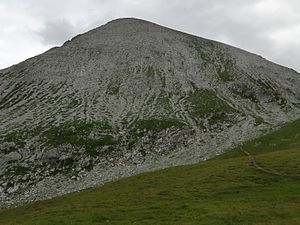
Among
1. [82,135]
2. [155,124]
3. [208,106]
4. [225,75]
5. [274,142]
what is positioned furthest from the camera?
[225,75]

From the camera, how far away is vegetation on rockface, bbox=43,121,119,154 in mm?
93812

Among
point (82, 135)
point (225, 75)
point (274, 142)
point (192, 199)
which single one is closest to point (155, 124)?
point (82, 135)

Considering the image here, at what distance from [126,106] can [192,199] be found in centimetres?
6789

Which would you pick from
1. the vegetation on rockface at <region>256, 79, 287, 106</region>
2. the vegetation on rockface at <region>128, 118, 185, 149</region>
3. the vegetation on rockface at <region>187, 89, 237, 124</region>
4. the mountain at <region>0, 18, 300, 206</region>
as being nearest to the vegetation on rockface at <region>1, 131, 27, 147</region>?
the mountain at <region>0, 18, 300, 206</region>

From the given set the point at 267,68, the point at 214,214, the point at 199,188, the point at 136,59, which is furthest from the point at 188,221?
the point at 267,68

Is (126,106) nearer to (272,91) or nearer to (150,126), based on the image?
(150,126)

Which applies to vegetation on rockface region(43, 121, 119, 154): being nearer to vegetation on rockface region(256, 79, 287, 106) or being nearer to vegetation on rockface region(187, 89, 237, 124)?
vegetation on rockface region(187, 89, 237, 124)

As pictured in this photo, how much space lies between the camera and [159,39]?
6501 inches

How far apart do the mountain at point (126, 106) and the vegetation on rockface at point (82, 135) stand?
223 mm

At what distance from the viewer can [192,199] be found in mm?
51438

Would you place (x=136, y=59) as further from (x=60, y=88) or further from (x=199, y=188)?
(x=199, y=188)

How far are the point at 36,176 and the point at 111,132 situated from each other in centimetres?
2406

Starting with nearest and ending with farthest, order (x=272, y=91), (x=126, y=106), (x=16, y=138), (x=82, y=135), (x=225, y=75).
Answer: (x=16, y=138)
(x=82, y=135)
(x=126, y=106)
(x=272, y=91)
(x=225, y=75)

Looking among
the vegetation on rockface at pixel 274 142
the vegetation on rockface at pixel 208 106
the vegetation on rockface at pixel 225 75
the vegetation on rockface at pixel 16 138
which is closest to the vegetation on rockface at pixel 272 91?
the vegetation on rockface at pixel 225 75
